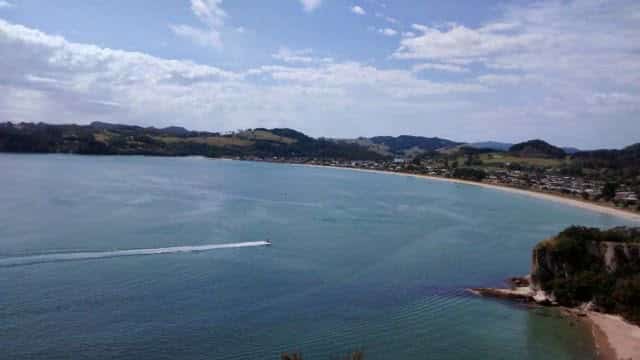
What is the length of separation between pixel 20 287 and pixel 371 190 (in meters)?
72.6

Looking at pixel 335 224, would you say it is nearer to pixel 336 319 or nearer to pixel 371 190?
pixel 336 319

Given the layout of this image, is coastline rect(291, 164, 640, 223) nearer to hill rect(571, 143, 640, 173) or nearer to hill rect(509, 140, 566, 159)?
hill rect(571, 143, 640, 173)

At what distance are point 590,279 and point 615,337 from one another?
5081 mm

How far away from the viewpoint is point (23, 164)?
4368 inches

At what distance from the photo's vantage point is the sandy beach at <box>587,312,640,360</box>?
24.9m

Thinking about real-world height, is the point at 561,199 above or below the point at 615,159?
below

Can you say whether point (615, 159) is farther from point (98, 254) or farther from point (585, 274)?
point (98, 254)

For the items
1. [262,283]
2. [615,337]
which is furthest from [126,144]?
[615,337]

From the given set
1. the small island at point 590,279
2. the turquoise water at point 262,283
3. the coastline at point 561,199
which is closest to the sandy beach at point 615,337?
the small island at point 590,279

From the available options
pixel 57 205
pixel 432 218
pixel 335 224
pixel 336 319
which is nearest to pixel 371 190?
pixel 432 218

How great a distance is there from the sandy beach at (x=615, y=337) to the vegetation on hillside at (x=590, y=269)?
92 centimetres

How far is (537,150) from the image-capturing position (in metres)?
171

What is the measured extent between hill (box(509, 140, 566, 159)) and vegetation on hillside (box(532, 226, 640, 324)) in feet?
434

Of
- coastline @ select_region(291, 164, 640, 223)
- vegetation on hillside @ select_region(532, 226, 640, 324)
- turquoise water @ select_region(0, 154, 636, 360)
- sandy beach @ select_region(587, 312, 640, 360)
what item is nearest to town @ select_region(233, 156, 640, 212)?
coastline @ select_region(291, 164, 640, 223)
